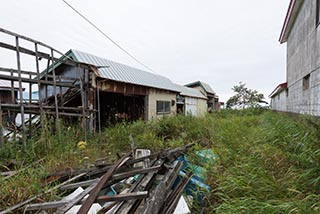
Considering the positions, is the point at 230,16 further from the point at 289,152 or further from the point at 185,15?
the point at 289,152

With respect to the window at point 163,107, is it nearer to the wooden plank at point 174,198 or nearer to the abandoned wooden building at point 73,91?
the abandoned wooden building at point 73,91

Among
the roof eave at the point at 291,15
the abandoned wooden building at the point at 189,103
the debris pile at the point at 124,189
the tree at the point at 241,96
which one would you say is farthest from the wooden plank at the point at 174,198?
the tree at the point at 241,96

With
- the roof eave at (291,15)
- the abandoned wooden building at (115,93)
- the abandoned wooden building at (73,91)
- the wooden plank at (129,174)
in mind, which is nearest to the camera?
the wooden plank at (129,174)

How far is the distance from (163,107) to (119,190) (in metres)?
9.15

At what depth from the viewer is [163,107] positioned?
12016mm

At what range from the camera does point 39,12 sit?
265 inches

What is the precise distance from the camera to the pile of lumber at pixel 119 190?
2.19 meters

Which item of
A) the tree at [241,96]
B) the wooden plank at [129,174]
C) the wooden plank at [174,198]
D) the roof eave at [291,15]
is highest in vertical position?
the roof eave at [291,15]

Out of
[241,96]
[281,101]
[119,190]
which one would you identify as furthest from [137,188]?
[241,96]

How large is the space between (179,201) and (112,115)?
8.41 metres

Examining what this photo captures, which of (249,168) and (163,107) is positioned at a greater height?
(163,107)

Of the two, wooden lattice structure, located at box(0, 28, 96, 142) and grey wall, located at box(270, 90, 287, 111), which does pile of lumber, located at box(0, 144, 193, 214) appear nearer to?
wooden lattice structure, located at box(0, 28, 96, 142)

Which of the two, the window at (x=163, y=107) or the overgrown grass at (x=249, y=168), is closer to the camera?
the overgrown grass at (x=249, y=168)

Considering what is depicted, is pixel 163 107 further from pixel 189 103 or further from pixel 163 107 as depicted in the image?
pixel 189 103
